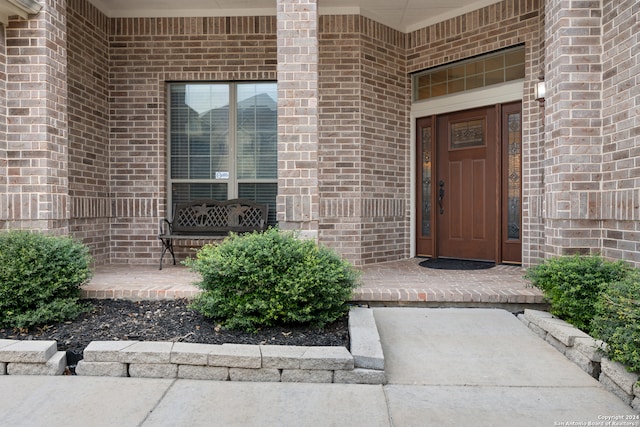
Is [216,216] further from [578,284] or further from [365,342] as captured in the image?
[578,284]

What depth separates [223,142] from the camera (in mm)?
7121

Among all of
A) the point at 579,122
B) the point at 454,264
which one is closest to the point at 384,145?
the point at 454,264

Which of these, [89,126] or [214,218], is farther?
[214,218]

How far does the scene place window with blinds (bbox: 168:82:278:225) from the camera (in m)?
7.09

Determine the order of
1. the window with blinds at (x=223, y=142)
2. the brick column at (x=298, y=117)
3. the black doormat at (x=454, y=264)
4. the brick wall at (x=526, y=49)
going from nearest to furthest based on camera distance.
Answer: the brick column at (x=298, y=117), the brick wall at (x=526, y=49), the black doormat at (x=454, y=264), the window with blinds at (x=223, y=142)

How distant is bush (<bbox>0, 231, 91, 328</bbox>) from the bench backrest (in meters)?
2.44

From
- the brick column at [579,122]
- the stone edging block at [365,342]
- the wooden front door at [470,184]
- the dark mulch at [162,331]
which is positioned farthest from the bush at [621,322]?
the wooden front door at [470,184]

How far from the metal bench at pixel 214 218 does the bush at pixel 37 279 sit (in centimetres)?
236

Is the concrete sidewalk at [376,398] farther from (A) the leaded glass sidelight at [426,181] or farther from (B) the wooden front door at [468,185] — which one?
(A) the leaded glass sidelight at [426,181]

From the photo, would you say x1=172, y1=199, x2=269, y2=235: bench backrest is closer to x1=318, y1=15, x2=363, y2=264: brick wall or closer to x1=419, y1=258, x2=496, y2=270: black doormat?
x1=318, y1=15, x2=363, y2=264: brick wall

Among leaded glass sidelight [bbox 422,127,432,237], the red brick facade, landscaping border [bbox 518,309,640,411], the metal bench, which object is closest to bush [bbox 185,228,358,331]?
the red brick facade

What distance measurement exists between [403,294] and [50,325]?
10.1ft

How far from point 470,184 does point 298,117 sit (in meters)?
3.35

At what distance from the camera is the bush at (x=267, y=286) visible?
372cm
